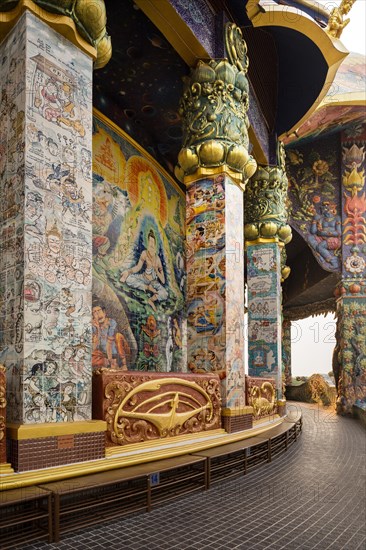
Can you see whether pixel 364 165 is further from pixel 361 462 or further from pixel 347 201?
pixel 361 462

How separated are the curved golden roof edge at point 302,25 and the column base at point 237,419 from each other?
18.4 feet

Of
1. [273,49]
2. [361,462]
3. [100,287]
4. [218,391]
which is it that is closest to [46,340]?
[218,391]

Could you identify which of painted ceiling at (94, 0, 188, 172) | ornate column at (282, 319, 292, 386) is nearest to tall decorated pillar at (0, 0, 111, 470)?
painted ceiling at (94, 0, 188, 172)

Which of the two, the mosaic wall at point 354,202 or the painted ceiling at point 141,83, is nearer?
the painted ceiling at point 141,83

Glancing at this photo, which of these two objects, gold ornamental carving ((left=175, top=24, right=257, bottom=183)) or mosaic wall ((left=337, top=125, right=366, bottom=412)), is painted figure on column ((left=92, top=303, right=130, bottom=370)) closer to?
gold ornamental carving ((left=175, top=24, right=257, bottom=183))

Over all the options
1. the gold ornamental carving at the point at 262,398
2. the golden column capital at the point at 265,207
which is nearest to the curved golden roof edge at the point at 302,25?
the golden column capital at the point at 265,207

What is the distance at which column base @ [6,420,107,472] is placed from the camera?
11.9 ft

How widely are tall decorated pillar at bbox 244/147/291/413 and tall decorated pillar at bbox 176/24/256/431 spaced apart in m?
3.81

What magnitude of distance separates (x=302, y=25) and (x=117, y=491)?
7542 mm

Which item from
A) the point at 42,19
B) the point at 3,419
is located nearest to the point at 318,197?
the point at 42,19

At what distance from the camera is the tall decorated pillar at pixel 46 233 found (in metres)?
3.82

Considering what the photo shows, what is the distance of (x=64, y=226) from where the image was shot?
13.8 feet

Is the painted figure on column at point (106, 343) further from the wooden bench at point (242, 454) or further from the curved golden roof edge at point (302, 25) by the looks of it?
the curved golden roof edge at point (302, 25)

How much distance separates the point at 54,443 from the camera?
12.6 ft
